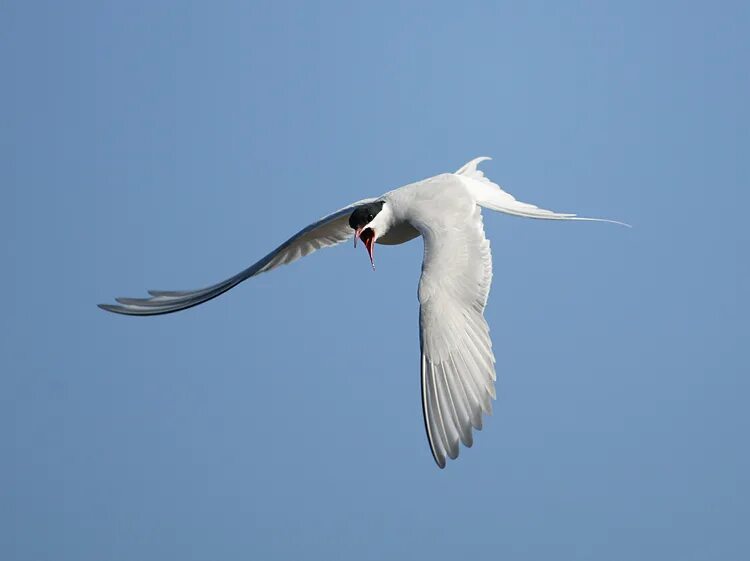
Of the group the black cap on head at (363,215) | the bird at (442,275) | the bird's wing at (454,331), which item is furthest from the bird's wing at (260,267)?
the bird's wing at (454,331)

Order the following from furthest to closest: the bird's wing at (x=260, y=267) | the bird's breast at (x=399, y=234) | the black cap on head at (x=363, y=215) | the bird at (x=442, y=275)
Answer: the bird's wing at (x=260, y=267)
the bird's breast at (x=399, y=234)
the black cap on head at (x=363, y=215)
the bird at (x=442, y=275)

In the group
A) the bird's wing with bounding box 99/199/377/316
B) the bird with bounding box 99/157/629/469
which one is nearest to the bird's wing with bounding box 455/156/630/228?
the bird with bounding box 99/157/629/469

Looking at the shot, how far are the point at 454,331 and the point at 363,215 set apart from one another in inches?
60.3

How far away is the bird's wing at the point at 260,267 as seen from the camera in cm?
989

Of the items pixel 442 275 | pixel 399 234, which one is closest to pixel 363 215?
pixel 399 234

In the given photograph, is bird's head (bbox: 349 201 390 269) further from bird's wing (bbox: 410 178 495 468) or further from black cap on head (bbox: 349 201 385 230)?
bird's wing (bbox: 410 178 495 468)

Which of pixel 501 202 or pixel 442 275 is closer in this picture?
pixel 442 275

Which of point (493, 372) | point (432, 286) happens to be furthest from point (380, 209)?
point (493, 372)

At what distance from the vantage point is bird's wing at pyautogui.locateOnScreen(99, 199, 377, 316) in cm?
989

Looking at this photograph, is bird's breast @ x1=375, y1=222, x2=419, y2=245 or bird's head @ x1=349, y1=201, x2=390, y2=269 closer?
bird's head @ x1=349, y1=201, x2=390, y2=269

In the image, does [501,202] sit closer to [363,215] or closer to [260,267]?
[363,215]

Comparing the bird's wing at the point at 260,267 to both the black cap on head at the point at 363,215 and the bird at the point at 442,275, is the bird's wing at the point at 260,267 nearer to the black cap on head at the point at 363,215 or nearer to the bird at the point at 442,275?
the bird at the point at 442,275

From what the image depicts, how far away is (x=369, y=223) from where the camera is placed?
9086 mm

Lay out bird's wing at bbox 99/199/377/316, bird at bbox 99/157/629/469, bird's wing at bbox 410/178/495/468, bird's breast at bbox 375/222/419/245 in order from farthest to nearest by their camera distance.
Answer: bird's wing at bbox 99/199/377/316 → bird's breast at bbox 375/222/419/245 → bird at bbox 99/157/629/469 → bird's wing at bbox 410/178/495/468
